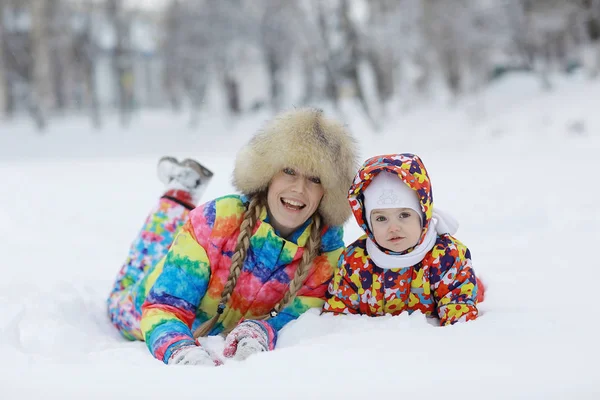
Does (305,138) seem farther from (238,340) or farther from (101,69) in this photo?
(101,69)

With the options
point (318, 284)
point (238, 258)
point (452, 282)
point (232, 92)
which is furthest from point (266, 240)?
point (232, 92)

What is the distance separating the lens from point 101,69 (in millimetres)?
34969

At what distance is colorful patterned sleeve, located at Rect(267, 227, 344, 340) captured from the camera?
2.59 meters

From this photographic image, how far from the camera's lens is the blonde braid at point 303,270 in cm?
257

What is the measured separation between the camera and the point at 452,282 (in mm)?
2408

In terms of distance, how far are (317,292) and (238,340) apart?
516 mm

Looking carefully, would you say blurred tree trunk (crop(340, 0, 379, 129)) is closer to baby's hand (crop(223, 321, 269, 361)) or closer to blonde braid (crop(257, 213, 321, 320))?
blonde braid (crop(257, 213, 321, 320))

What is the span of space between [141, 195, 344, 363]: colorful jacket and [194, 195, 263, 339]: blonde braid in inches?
1.2

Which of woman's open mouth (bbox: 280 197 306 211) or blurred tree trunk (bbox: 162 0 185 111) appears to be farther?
blurred tree trunk (bbox: 162 0 185 111)

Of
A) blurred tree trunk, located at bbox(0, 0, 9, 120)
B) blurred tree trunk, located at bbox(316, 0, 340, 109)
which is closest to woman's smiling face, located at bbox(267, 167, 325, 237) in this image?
blurred tree trunk, located at bbox(316, 0, 340, 109)

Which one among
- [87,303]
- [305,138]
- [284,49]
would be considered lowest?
[87,303]

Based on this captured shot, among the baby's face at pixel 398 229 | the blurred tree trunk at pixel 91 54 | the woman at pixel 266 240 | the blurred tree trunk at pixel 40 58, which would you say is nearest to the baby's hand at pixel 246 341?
the woman at pixel 266 240

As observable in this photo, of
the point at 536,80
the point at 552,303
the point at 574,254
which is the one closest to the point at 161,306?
the point at 552,303

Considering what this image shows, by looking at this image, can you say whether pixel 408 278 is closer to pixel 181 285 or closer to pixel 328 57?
pixel 181 285
